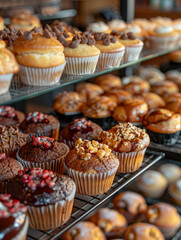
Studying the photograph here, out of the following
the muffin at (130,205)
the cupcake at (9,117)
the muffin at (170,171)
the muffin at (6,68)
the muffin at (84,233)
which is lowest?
the muffin at (170,171)

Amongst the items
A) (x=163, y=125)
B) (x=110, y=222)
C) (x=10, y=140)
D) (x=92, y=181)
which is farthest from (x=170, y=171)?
(x=10, y=140)

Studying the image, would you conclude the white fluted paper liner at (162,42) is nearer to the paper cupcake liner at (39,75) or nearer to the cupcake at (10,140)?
the paper cupcake liner at (39,75)

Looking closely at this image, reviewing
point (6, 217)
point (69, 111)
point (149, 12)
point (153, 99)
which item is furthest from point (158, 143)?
point (149, 12)

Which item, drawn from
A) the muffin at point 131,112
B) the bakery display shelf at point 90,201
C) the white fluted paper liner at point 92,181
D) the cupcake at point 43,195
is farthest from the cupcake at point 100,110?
the cupcake at point 43,195

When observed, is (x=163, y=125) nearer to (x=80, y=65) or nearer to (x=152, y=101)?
(x=152, y=101)

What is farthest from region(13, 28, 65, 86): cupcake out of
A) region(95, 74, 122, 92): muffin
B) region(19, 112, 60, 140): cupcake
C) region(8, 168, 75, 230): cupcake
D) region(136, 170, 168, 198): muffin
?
region(95, 74, 122, 92): muffin

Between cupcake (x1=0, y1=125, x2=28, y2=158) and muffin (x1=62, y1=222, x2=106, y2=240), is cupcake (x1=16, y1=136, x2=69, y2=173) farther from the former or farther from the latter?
muffin (x1=62, y1=222, x2=106, y2=240)

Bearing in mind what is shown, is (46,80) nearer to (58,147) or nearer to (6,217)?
(58,147)
